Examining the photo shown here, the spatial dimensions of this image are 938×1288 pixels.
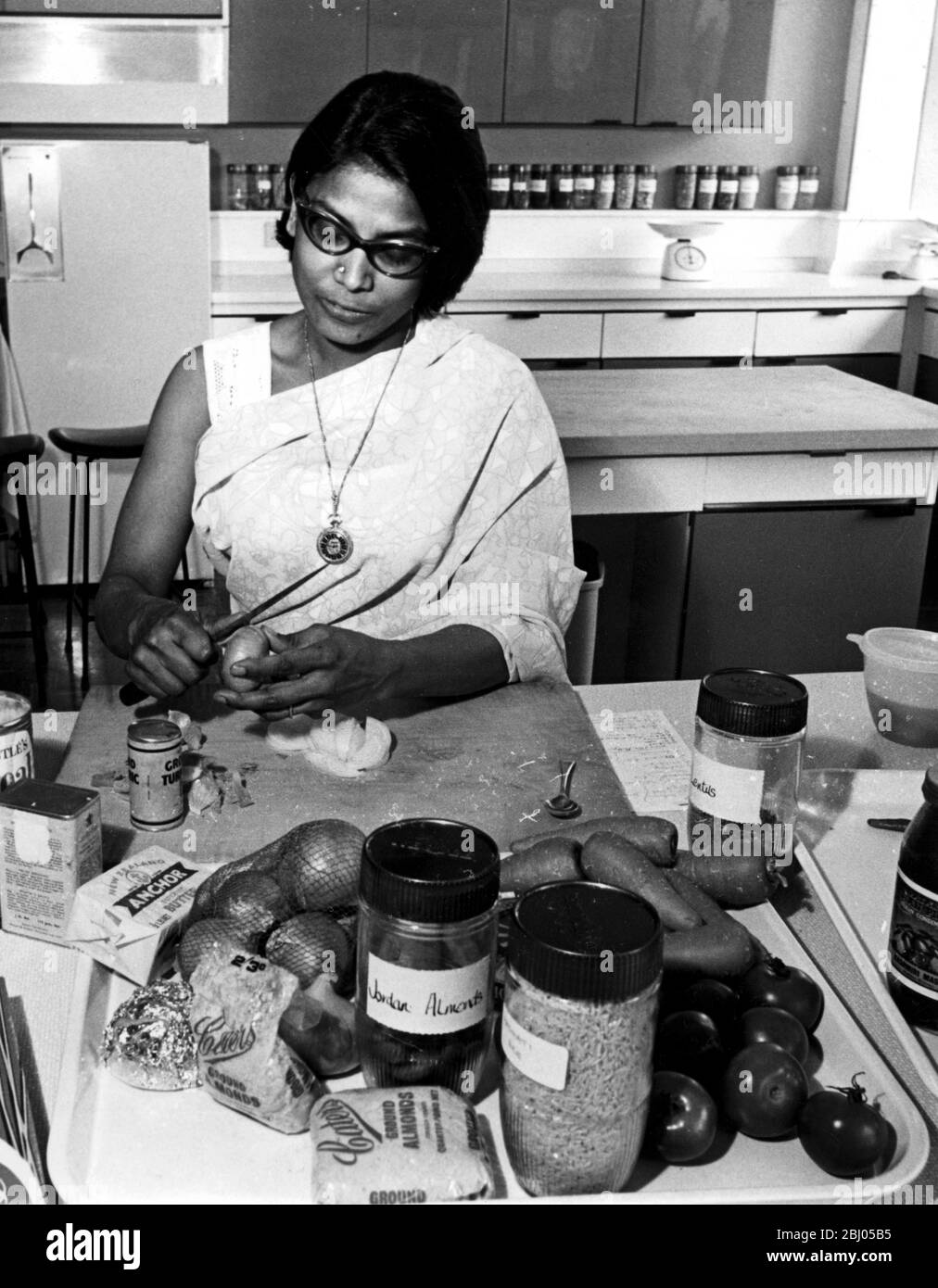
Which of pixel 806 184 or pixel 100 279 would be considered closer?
pixel 100 279

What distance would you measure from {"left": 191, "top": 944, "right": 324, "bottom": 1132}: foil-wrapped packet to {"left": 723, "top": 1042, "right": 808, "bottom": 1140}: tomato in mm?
254

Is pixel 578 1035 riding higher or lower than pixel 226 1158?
higher

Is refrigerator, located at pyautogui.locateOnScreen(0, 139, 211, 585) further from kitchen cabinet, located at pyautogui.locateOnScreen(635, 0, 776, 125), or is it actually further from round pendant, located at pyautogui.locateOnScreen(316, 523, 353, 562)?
round pendant, located at pyautogui.locateOnScreen(316, 523, 353, 562)

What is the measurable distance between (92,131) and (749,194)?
2469 millimetres

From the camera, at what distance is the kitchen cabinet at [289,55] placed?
4289 mm

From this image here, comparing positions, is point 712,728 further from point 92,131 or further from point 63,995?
point 92,131

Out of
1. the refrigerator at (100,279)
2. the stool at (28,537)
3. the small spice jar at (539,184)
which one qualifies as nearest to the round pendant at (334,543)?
the stool at (28,537)

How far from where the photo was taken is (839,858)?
3.81 feet

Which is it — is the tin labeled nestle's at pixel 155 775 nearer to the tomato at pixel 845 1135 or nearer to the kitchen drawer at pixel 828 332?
the tomato at pixel 845 1135

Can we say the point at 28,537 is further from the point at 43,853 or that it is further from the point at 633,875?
the point at 633,875

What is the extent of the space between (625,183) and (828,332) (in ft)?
3.22

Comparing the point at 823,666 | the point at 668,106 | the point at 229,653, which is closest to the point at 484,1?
the point at 668,106

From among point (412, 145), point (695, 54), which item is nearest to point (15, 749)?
point (412, 145)

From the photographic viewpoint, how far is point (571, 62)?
4598 mm
